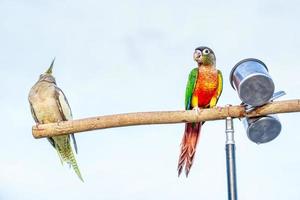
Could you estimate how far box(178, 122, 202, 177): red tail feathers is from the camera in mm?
2959

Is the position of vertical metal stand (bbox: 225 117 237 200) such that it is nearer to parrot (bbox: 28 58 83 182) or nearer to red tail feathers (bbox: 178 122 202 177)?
red tail feathers (bbox: 178 122 202 177)

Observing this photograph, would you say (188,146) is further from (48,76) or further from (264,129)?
(48,76)

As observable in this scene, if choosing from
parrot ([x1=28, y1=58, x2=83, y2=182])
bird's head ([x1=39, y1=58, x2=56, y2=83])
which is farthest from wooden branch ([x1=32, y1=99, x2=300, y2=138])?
bird's head ([x1=39, y1=58, x2=56, y2=83])

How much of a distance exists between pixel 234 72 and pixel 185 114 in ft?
1.22

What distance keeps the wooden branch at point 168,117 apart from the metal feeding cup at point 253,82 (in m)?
0.10

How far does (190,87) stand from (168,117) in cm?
126

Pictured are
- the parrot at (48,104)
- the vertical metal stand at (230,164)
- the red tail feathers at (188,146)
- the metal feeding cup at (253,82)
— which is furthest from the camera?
the parrot at (48,104)

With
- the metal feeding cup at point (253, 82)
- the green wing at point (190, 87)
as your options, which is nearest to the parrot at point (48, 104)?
the green wing at point (190, 87)

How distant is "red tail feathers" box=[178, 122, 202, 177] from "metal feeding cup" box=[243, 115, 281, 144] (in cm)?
66

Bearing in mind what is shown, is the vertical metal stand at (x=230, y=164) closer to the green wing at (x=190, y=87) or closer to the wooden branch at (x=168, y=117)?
the wooden branch at (x=168, y=117)

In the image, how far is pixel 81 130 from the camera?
2660mm

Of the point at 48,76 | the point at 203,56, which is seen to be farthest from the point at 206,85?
the point at 48,76

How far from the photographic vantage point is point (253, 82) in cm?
225

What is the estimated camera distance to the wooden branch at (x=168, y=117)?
243 cm
